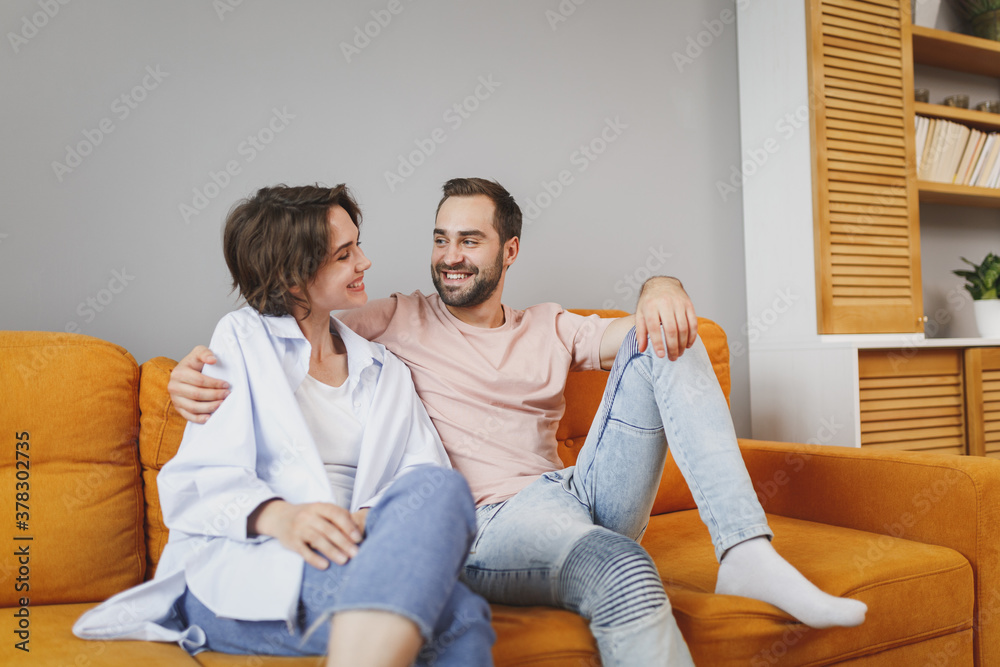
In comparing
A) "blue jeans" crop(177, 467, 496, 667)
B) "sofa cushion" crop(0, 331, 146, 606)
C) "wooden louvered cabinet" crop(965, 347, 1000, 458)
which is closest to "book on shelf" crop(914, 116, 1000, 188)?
"wooden louvered cabinet" crop(965, 347, 1000, 458)

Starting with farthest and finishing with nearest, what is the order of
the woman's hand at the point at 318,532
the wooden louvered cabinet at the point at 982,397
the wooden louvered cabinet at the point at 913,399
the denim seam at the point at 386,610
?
the wooden louvered cabinet at the point at 982,397
the wooden louvered cabinet at the point at 913,399
the woman's hand at the point at 318,532
the denim seam at the point at 386,610

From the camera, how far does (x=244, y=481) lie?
1.05 m

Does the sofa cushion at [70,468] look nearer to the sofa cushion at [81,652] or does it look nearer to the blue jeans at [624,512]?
the sofa cushion at [81,652]

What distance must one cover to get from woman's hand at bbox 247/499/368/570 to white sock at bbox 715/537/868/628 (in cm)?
61

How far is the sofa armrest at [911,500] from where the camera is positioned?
1.41m

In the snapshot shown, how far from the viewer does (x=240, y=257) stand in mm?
1293

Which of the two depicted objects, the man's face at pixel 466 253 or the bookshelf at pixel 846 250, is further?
the bookshelf at pixel 846 250

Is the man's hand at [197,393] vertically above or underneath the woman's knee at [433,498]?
above

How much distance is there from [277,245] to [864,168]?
1947mm

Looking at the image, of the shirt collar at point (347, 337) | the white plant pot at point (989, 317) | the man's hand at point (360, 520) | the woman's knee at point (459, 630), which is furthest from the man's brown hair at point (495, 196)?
the white plant pot at point (989, 317)

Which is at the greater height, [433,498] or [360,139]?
[360,139]

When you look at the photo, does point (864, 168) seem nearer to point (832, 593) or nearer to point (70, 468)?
point (832, 593)

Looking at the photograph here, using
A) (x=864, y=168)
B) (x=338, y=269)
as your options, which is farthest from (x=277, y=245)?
(x=864, y=168)

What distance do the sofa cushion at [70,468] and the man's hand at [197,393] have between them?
275 mm
